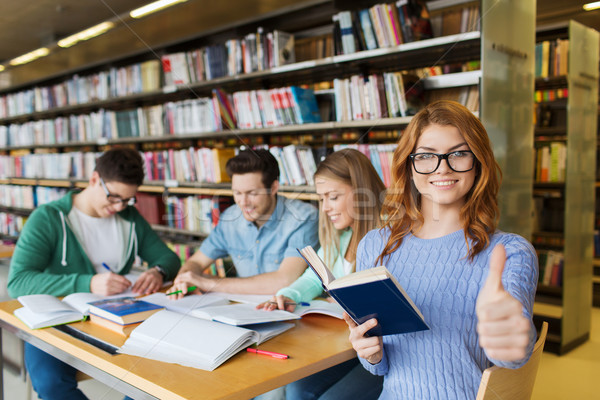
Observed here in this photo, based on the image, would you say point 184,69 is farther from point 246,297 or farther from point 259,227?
point 246,297

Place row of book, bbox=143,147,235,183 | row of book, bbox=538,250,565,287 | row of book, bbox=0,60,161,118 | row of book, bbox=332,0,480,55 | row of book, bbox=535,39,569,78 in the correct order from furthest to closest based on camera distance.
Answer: row of book, bbox=0,60,161,118, row of book, bbox=538,250,565,287, row of book, bbox=143,147,235,183, row of book, bbox=535,39,569,78, row of book, bbox=332,0,480,55

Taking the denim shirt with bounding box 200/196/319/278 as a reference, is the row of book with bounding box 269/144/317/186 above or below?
above

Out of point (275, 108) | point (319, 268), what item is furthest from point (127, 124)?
point (319, 268)

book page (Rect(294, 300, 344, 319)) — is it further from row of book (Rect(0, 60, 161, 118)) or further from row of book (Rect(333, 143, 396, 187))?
row of book (Rect(0, 60, 161, 118))

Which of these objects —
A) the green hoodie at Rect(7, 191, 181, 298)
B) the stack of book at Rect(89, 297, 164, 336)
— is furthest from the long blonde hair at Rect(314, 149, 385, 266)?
the green hoodie at Rect(7, 191, 181, 298)

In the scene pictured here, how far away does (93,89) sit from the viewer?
503cm

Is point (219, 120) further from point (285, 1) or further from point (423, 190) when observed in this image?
point (423, 190)

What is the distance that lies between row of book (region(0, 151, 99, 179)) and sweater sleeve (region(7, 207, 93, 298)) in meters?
3.13

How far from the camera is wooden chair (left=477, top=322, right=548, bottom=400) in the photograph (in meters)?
0.91

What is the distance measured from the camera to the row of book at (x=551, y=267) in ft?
12.5

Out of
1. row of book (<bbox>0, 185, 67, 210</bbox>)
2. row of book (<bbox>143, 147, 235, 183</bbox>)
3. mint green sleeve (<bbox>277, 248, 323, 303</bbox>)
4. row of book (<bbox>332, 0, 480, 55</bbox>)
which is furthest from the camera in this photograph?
row of book (<bbox>0, 185, 67, 210</bbox>)

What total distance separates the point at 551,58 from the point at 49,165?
5.32 meters

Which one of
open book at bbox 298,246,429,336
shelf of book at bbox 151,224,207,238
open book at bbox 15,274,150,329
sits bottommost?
shelf of book at bbox 151,224,207,238

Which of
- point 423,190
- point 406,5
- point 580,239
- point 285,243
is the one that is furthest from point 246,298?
point 580,239
